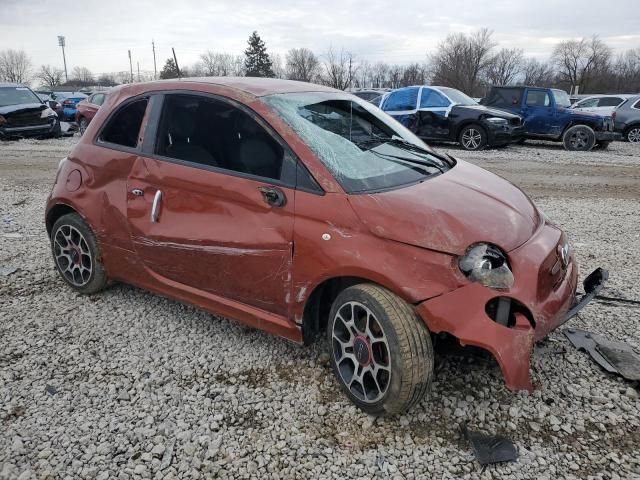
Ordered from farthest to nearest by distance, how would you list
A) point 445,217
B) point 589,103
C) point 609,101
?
1. point 589,103
2. point 609,101
3. point 445,217

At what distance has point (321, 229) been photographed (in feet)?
8.52

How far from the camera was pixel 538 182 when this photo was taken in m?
8.96

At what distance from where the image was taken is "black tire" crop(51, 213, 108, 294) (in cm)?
377

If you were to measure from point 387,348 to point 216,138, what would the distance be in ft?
5.42

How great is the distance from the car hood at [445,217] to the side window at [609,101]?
1787cm

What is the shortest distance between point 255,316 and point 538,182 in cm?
755

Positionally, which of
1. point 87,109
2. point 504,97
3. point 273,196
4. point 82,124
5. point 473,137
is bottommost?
point 473,137

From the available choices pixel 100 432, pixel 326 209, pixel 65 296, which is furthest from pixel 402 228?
pixel 65 296

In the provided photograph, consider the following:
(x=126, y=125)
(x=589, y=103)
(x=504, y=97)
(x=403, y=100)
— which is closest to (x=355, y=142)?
(x=126, y=125)

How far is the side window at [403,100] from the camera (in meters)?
13.0

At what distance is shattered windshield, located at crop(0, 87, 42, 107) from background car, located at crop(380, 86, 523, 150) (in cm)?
1065

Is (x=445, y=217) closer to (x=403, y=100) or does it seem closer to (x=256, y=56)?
(x=403, y=100)

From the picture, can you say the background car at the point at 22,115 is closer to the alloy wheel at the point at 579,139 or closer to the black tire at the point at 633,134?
the alloy wheel at the point at 579,139

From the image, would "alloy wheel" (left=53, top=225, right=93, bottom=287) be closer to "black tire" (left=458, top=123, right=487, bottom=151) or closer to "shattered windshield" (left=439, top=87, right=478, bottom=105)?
"black tire" (left=458, top=123, right=487, bottom=151)
